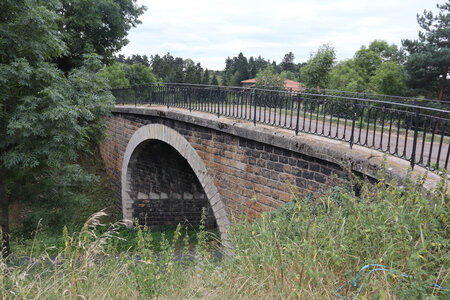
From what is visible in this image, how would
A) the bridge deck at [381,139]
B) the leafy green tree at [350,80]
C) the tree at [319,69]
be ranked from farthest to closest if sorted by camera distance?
1. the leafy green tree at [350,80]
2. the tree at [319,69]
3. the bridge deck at [381,139]

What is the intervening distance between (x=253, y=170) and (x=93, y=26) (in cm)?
1160

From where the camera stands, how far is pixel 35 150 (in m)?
6.68

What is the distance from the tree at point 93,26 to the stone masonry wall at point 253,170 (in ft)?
24.5

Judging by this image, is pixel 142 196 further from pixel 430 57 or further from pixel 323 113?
pixel 430 57

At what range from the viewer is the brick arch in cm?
789

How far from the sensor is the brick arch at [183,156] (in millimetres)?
7891

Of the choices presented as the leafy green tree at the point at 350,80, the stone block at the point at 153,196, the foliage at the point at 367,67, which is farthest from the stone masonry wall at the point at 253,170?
the leafy green tree at the point at 350,80

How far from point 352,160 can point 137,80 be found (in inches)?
1876

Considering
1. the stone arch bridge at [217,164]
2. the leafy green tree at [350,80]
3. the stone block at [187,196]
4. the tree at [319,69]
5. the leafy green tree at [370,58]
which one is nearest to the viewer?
the stone arch bridge at [217,164]

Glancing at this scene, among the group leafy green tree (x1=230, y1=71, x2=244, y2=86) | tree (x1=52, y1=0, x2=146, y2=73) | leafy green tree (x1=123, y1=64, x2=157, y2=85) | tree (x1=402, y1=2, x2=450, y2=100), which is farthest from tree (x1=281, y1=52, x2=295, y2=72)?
tree (x1=52, y1=0, x2=146, y2=73)

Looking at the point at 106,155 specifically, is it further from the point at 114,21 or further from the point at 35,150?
the point at 35,150

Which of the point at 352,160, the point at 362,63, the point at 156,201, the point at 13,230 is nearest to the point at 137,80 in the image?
the point at 362,63

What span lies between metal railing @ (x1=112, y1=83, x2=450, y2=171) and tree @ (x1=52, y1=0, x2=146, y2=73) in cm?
266

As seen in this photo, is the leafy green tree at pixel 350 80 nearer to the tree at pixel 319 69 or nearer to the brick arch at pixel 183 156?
the tree at pixel 319 69
